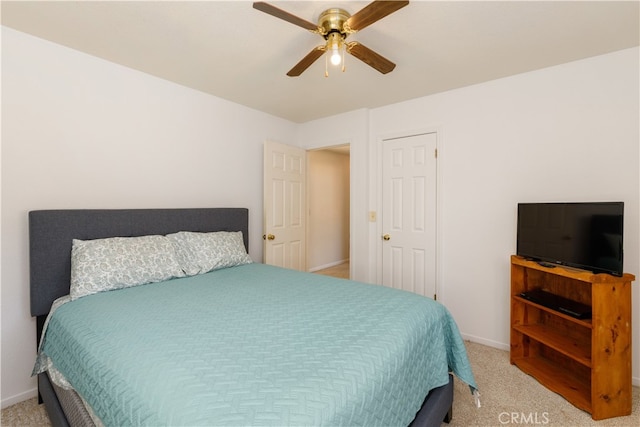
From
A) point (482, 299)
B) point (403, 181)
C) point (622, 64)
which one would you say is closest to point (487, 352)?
point (482, 299)

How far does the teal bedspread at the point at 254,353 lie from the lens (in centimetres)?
90

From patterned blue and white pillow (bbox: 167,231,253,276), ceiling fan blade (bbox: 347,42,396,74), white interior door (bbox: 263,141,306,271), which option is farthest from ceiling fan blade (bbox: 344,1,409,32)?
white interior door (bbox: 263,141,306,271)

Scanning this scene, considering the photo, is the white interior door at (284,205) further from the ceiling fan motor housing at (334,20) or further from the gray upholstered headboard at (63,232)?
the ceiling fan motor housing at (334,20)

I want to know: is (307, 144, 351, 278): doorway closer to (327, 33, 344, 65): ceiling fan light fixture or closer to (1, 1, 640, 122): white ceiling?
(1, 1, 640, 122): white ceiling

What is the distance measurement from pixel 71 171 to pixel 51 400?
1.48 m

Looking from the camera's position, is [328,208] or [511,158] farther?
[328,208]

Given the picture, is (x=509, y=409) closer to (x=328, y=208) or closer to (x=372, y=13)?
(x=372, y=13)

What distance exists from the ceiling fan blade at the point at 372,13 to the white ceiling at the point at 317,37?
17cm

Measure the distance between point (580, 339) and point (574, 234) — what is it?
0.83 m

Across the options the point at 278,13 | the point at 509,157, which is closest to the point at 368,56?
the point at 278,13

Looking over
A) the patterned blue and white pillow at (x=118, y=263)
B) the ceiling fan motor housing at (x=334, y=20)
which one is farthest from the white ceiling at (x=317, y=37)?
the patterned blue and white pillow at (x=118, y=263)

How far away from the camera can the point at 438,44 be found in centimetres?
209

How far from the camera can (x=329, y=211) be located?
233 inches

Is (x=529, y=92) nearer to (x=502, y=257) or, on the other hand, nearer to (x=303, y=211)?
(x=502, y=257)
